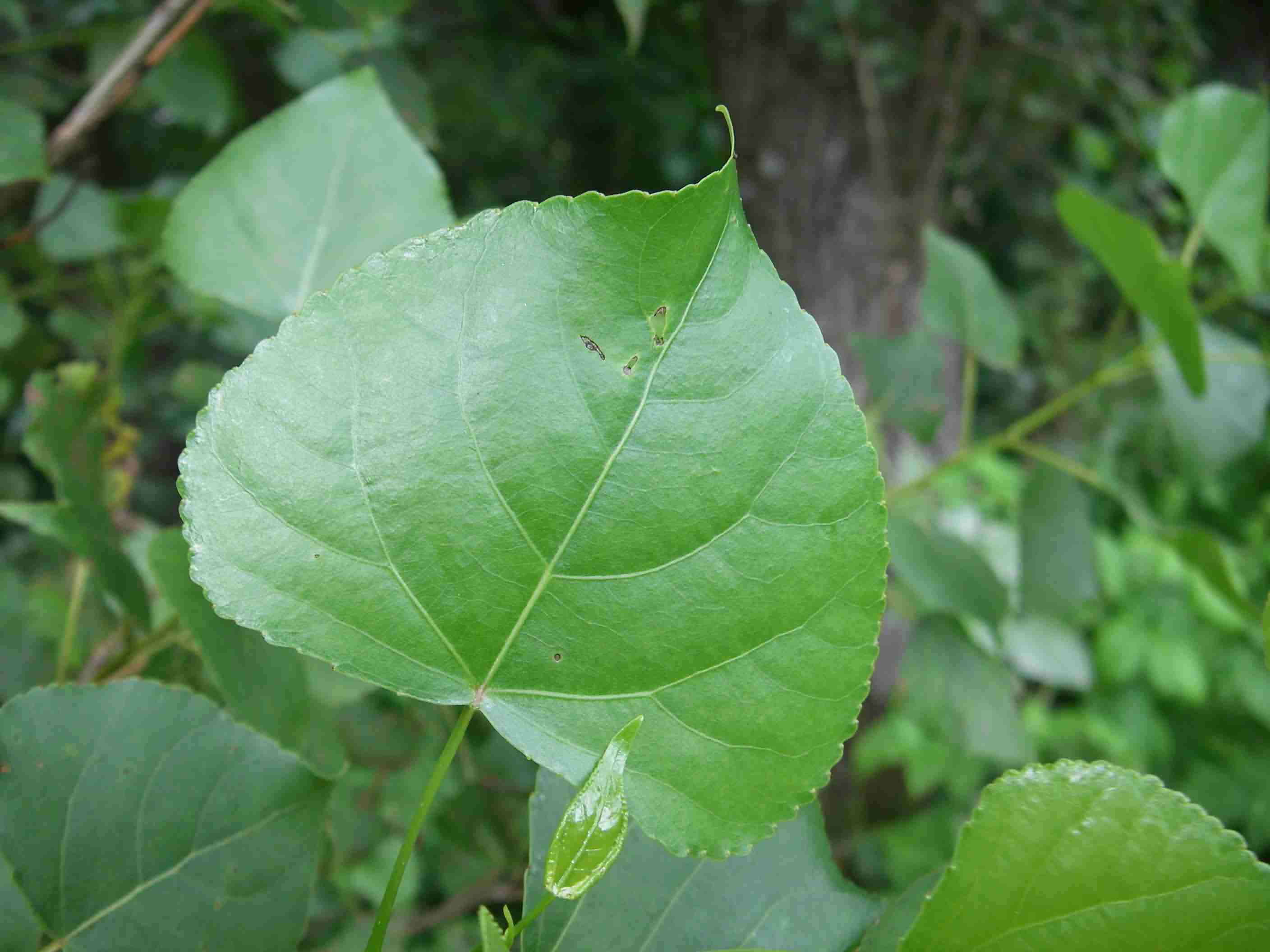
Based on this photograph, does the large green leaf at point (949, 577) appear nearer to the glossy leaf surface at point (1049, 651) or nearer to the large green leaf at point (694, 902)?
the glossy leaf surface at point (1049, 651)

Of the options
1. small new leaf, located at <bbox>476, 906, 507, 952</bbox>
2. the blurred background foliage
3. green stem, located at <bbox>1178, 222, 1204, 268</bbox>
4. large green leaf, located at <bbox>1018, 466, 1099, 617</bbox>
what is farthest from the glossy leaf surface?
small new leaf, located at <bbox>476, 906, 507, 952</bbox>

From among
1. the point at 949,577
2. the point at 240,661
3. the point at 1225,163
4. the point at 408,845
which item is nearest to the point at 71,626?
the point at 240,661

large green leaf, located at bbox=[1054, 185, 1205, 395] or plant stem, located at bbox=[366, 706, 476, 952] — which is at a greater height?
plant stem, located at bbox=[366, 706, 476, 952]

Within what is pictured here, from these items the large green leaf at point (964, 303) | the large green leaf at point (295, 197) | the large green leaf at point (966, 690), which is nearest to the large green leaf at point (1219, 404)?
the large green leaf at point (964, 303)

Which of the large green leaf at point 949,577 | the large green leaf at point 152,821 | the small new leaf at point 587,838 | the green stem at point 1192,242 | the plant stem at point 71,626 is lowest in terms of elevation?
the large green leaf at point 949,577

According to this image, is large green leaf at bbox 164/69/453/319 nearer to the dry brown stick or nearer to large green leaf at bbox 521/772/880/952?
the dry brown stick
